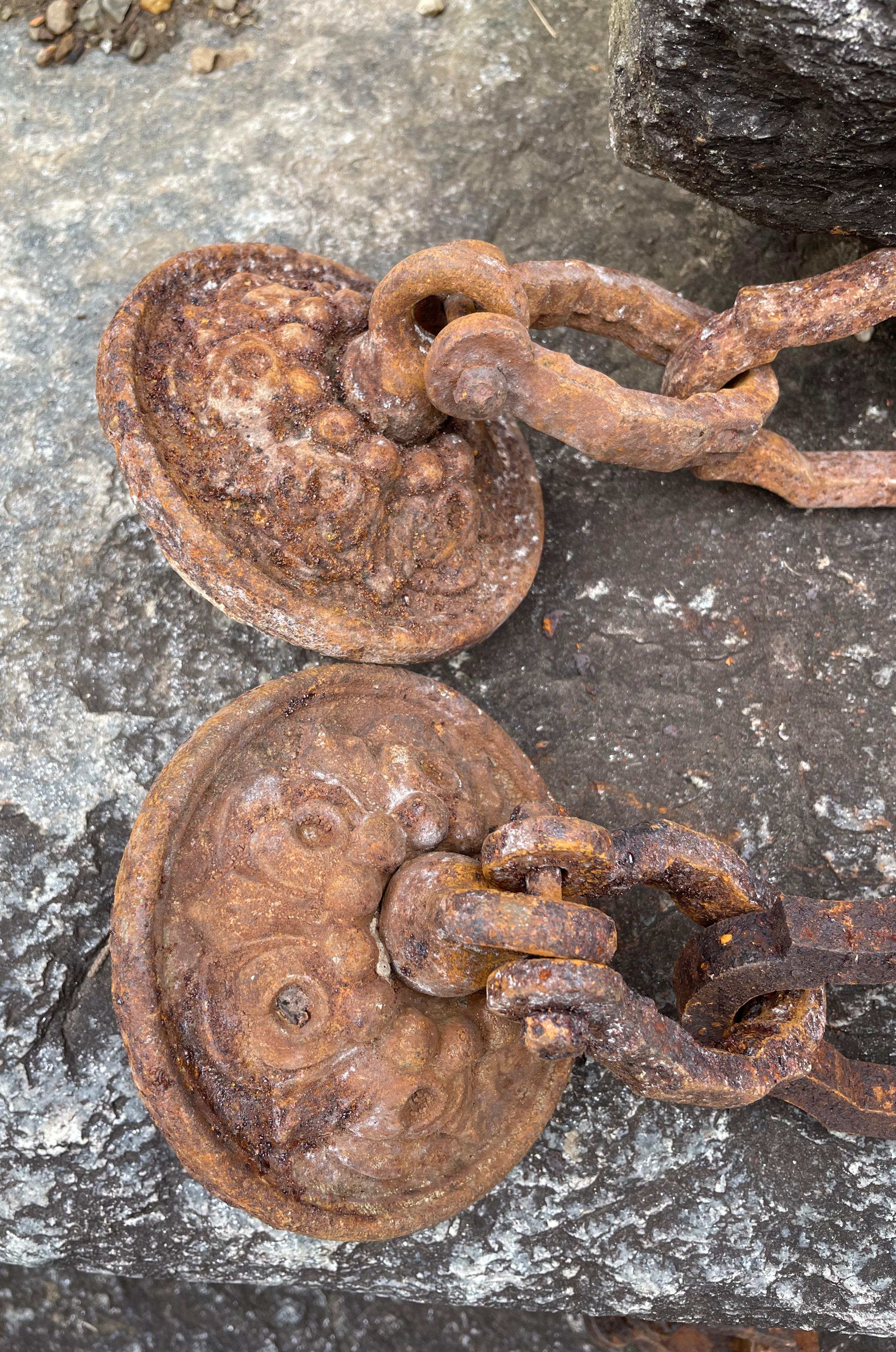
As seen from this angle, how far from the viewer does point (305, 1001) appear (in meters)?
1.36

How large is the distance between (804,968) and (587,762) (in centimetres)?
55

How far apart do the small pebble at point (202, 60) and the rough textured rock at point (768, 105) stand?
105 centimetres

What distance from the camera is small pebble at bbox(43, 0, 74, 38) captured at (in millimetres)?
2223

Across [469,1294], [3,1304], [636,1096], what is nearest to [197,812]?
[636,1096]

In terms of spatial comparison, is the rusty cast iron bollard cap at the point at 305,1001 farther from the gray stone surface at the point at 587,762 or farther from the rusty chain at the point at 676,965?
the gray stone surface at the point at 587,762

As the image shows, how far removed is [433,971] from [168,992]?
368 millimetres

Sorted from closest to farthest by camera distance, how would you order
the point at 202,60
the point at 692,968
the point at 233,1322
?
the point at 692,968 < the point at 202,60 < the point at 233,1322

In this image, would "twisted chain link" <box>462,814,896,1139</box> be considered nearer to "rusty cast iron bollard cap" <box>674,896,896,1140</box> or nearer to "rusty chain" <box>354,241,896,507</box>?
"rusty cast iron bollard cap" <box>674,896,896,1140</box>

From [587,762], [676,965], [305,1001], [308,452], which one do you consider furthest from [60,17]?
[676,965]

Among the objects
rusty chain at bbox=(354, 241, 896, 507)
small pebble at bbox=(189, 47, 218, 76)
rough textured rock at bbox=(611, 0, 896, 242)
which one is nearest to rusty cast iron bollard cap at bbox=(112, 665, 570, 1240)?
rusty chain at bbox=(354, 241, 896, 507)

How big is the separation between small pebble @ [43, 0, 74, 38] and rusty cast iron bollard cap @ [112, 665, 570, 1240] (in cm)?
170

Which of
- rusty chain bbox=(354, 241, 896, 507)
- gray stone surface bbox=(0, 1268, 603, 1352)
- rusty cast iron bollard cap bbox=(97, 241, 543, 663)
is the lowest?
gray stone surface bbox=(0, 1268, 603, 1352)

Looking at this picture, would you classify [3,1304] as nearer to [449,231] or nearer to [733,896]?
[733,896]

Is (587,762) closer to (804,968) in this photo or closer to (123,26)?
(804,968)
